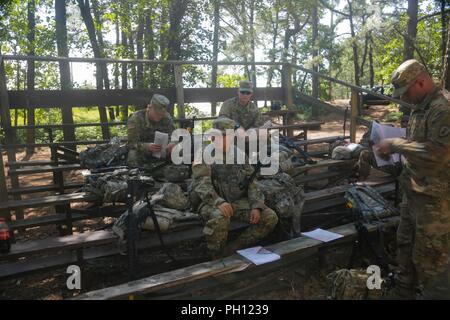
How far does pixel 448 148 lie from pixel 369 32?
16112 mm

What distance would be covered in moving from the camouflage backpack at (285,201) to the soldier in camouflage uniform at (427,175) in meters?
1.25

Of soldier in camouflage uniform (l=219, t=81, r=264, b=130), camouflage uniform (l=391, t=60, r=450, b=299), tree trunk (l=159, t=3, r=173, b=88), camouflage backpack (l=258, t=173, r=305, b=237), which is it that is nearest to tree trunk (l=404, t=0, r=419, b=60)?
tree trunk (l=159, t=3, r=173, b=88)

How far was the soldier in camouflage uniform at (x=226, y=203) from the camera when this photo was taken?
134 inches

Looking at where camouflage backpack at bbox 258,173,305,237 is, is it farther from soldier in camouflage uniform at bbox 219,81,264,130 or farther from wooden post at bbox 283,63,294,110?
wooden post at bbox 283,63,294,110

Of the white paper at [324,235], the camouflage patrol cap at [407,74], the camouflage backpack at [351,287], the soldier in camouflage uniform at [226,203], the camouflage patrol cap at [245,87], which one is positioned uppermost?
the camouflage patrol cap at [245,87]

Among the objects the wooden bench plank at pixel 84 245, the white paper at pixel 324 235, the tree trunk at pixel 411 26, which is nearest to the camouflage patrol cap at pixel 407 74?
the white paper at pixel 324 235

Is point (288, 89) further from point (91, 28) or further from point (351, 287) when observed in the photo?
point (91, 28)

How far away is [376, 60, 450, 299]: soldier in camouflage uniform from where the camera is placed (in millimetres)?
2834

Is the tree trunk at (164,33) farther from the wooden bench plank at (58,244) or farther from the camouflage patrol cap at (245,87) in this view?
the wooden bench plank at (58,244)

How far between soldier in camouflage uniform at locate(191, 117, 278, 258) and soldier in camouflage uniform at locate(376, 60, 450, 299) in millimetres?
1258

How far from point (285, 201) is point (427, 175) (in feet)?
4.80

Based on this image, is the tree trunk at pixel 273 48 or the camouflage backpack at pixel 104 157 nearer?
the camouflage backpack at pixel 104 157

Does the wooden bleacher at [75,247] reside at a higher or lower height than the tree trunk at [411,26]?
lower

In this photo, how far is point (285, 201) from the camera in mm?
4020
